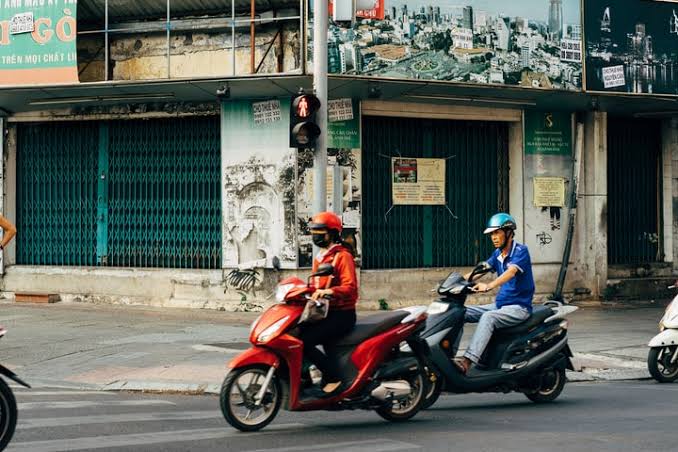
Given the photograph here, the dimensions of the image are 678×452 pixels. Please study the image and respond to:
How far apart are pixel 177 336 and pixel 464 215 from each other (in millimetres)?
6437

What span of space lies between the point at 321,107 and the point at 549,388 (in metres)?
4.39

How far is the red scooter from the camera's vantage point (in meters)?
8.27

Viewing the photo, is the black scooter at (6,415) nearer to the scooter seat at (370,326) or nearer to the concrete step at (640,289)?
the scooter seat at (370,326)

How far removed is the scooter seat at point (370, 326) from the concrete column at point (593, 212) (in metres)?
11.5

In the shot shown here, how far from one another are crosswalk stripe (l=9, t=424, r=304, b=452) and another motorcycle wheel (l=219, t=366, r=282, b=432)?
0.09 m

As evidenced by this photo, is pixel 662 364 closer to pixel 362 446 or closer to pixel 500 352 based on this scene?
pixel 500 352

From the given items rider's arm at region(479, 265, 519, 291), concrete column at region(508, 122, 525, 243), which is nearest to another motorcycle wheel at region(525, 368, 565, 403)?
rider's arm at region(479, 265, 519, 291)

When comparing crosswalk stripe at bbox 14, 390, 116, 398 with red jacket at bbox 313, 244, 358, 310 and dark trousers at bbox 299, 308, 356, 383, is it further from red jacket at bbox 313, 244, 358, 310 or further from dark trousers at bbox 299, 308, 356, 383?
red jacket at bbox 313, 244, 358, 310

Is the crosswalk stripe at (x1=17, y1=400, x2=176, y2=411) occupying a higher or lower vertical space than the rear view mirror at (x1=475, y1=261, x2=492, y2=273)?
lower

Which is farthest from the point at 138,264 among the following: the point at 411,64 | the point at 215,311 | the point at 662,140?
the point at 662,140

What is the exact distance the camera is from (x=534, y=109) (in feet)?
64.3

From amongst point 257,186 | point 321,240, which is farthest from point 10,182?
point 321,240

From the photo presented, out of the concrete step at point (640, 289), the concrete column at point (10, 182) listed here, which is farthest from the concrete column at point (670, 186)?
the concrete column at point (10, 182)

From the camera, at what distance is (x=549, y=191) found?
774 inches
